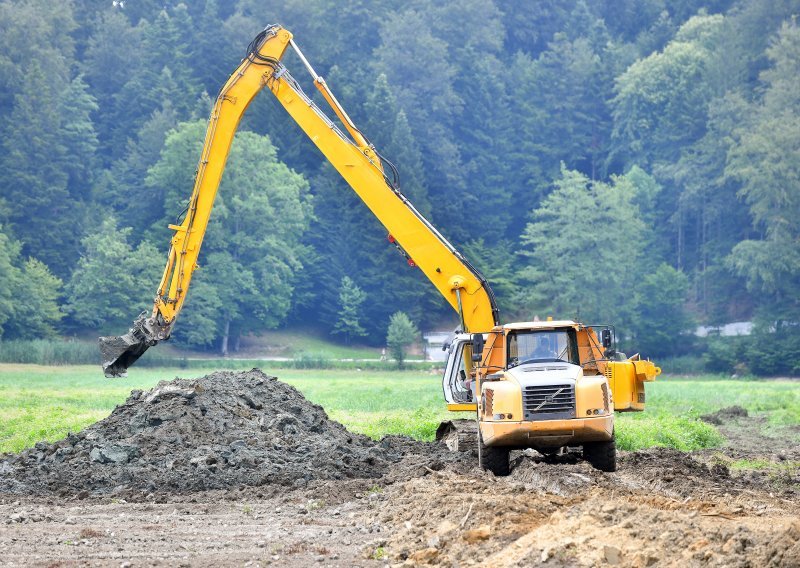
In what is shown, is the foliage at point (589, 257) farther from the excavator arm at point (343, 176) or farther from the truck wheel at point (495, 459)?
the truck wheel at point (495, 459)

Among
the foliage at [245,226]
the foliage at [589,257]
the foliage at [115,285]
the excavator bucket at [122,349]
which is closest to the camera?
the excavator bucket at [122,349]

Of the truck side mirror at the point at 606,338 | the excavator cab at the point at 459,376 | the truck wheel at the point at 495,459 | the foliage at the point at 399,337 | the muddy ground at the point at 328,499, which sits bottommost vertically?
the muddy ground at the point at 328,499

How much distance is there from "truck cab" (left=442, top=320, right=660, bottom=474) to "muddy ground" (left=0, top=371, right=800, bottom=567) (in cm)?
49

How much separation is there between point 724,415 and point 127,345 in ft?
61.6

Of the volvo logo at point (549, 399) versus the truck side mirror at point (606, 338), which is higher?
the truck side mirror at point (606, 338)

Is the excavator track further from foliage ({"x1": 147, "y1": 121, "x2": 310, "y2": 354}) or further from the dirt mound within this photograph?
foliage ({"x1": 147, "y1": 121, "x2": 310, "y2": 354})

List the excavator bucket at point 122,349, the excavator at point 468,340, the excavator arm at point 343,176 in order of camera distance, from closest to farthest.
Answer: the excavator at point 468,340 → the excavator bucket at point 122,349 → the excavator arm at point 343,176

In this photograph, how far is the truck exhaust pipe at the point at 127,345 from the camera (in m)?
23.8

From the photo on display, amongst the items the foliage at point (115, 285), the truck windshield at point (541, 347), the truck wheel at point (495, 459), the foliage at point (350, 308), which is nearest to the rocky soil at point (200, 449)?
the truck wheel at point (495, 459)

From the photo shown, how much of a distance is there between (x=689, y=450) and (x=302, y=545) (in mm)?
14133

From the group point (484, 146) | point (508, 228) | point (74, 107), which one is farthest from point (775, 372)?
point (74, 107)

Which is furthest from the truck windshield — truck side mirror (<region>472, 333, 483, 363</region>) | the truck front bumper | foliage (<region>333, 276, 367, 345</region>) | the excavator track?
foliage (<region>333, 276, 367, 345</region>)

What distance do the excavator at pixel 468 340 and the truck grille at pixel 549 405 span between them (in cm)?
1

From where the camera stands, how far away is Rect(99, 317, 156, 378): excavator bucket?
23.8 m
